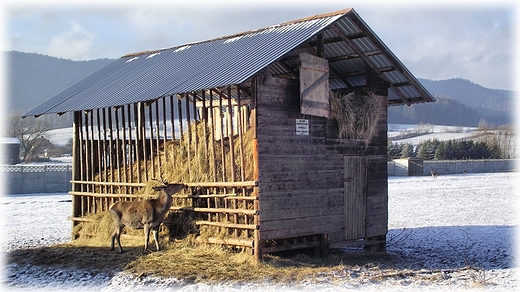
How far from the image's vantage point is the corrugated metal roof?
1435cm

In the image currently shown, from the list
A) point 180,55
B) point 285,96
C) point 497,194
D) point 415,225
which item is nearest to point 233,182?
point 285,96

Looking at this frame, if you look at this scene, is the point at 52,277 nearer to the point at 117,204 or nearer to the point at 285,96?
the point at 117,204

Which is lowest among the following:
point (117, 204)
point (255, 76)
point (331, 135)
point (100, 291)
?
point (100, 291)

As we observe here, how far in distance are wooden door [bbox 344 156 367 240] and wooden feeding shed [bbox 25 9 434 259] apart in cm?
4

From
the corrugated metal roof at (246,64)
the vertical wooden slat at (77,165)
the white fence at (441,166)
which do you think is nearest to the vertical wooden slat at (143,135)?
the corrugated metal roof at (246,64)

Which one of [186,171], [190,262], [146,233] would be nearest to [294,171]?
[186,171]

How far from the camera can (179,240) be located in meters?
15.3

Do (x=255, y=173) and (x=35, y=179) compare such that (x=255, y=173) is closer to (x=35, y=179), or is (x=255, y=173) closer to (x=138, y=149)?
(x=138, y=149)

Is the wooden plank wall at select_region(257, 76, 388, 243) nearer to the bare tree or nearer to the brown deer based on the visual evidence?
the brown deer

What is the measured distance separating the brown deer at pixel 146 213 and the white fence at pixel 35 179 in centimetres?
2651

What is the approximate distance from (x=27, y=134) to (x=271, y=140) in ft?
245

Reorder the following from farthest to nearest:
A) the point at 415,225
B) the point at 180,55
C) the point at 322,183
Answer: the point at 415,225 < the point at 180,55 < the point at 322,183

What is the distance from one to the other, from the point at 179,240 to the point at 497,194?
2303 cm

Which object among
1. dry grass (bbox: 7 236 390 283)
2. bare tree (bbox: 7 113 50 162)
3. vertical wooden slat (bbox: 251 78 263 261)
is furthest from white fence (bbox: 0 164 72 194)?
bare tree (bbox: 7 113 50 162)
